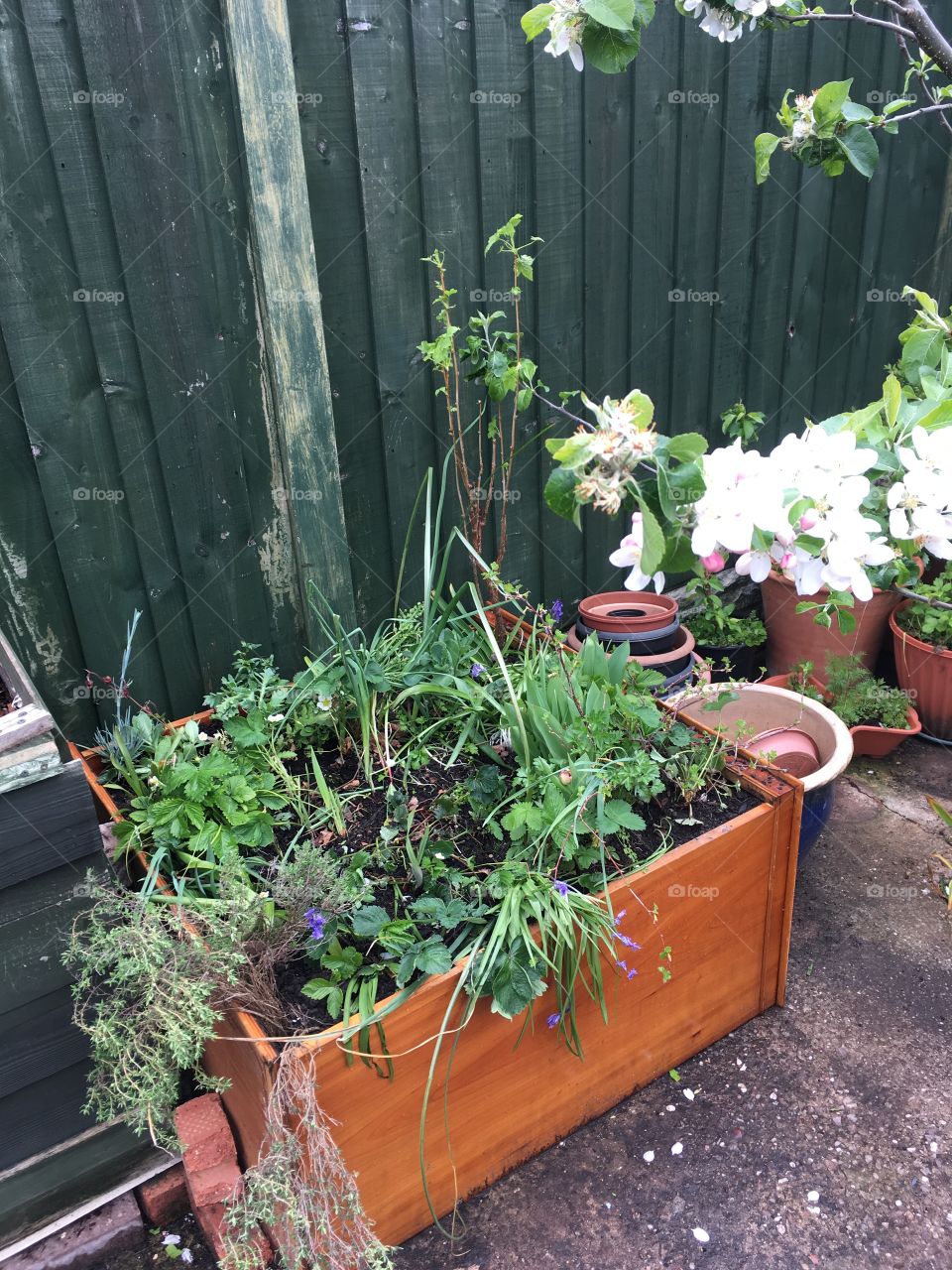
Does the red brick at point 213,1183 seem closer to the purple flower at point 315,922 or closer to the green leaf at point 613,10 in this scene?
the purple flower at point 315,922

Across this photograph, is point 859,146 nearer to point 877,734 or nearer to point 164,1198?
point 877,734

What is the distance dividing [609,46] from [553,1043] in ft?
5.42

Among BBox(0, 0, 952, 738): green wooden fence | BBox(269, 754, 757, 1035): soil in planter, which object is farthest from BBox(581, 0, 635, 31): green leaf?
BBox(269, 754, 757, 1035): soil in planter

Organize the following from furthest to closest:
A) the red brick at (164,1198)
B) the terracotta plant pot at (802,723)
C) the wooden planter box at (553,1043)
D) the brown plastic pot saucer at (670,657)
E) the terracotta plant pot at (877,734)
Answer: the terracotta plant pot at (877,734), the brown plastic pot saucer at (670,657), the terracotta plant pot at (802,723), the red brick at (164,1198), the wooden planter box at (553,1043)

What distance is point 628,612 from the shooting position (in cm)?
270

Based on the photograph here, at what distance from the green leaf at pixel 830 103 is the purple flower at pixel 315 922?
1577mm

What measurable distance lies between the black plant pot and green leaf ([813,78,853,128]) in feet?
6.22

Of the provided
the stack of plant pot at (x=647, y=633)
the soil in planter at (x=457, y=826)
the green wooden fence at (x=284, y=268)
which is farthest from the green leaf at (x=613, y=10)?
the stack of plant pot at (x=647, y=633)

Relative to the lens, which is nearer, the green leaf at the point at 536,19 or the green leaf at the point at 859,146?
the green leaf at the point at 536,19

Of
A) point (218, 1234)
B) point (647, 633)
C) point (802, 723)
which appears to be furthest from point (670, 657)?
point (218, 1234)

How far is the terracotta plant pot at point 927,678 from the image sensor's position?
302 centimetres

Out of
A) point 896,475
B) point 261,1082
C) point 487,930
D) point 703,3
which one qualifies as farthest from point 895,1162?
point 703,3

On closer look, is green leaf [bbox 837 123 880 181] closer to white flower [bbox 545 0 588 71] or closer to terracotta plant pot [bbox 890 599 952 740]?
white flower [bbox 545 0 588 71]

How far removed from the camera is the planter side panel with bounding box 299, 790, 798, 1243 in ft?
5.03
